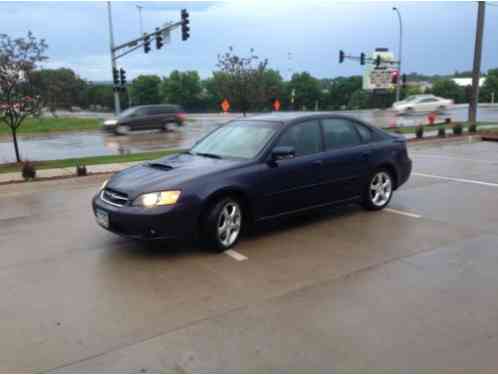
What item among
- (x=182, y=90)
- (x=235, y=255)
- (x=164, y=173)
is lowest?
(x=235, y=255)

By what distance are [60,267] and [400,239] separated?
411 centimetres

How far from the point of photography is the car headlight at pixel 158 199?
5090 millimetres

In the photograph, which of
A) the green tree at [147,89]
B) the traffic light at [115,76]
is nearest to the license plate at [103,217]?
the traffic light at [115,76]

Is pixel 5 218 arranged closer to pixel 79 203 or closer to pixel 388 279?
pixel 79 203

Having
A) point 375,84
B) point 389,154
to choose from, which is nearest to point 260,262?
point 389,154

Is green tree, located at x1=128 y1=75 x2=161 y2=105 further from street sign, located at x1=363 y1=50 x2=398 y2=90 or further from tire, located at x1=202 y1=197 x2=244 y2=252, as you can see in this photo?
tire, located at x1=202 y1=197 x2=244 y2=252

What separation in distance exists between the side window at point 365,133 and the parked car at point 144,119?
2349 cm

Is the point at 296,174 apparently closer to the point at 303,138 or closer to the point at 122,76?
the point at 303,138

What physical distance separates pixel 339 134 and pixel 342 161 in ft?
1.49

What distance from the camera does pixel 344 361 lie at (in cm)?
324

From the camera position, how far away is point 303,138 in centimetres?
643

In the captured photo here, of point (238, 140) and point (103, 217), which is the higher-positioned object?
point (238, 140)

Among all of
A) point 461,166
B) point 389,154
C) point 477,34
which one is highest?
point 477,34

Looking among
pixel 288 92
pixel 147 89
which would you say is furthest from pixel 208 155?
pixel 147 89
